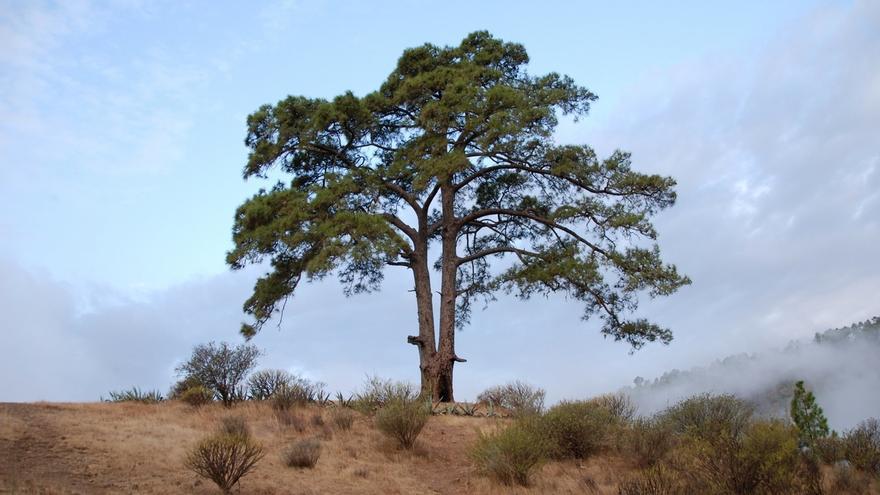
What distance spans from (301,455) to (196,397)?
21.8 ft

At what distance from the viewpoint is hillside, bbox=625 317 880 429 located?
403ft

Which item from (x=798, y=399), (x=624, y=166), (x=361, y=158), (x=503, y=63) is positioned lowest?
(x=798, y=399)

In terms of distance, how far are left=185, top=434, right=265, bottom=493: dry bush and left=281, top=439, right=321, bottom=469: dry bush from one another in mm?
1302

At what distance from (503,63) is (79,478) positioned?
59.5 ft

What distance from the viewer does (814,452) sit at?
50.8ft

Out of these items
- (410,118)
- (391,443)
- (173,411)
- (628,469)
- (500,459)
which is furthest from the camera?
(410,118)

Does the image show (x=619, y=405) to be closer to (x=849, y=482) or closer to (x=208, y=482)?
(x=849, y=482)

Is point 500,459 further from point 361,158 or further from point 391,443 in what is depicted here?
point 361,158

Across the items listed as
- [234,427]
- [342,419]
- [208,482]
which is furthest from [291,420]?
[208,482]

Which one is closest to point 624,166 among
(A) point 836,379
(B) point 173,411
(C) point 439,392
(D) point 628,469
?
(C) point 439,392

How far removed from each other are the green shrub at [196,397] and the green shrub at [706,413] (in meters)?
11.2

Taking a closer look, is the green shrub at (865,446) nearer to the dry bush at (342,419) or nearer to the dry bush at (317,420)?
the dry bush at (342,419)

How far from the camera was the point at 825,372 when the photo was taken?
13200 cm

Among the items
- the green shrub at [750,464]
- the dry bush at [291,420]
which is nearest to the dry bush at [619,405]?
the green shrub at [750,464]
